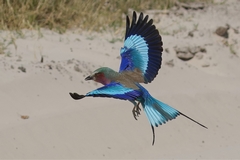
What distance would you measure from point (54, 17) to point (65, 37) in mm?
528

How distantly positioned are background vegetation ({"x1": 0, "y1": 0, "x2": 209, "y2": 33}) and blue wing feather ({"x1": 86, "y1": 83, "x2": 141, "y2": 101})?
377cm

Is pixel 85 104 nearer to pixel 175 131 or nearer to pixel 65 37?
pixel 175 131

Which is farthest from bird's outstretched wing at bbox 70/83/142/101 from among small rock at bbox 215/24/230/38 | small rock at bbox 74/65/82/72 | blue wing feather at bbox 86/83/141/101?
small rock at bbox 215/24/230/38

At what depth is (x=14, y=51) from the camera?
796 cm

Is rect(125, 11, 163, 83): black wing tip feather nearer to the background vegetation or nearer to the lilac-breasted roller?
the lilac-breasted roller

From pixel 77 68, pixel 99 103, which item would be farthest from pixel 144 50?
pixel 77 68

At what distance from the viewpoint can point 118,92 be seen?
16.7ft

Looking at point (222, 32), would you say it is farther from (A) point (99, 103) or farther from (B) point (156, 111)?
(B) point (156, 111)

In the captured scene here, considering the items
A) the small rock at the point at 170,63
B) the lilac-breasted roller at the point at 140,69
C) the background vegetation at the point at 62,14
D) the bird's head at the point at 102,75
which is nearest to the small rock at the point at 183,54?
the small rock at the point at 170,63

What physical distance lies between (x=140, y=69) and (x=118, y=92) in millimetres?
990

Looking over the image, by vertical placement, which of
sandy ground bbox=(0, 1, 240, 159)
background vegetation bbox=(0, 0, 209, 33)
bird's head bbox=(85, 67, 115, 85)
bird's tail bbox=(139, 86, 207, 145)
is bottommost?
sandy ground bbox=(0, 1, 240, 159)

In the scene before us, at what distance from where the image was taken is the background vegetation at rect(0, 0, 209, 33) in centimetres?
891

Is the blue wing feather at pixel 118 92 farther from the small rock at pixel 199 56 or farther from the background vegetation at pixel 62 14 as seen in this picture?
the small rock at pixel 199 56

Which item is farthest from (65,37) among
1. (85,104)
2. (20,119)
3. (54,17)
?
(20,119)
